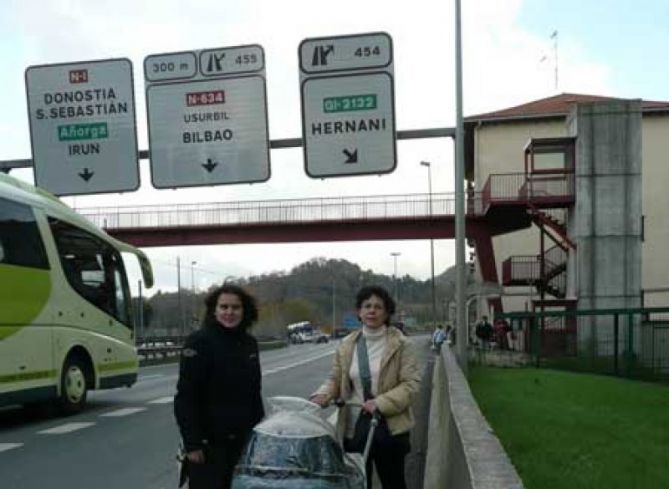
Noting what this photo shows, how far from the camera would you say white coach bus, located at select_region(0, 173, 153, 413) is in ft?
43.0

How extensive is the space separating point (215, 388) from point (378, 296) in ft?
3.70

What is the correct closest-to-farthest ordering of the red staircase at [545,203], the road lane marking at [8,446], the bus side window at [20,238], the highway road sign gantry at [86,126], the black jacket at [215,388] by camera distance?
the black jacket at [215,388] → the road lane marking at [8,446] → the bus side window at [20,238] → the highway road sign gantry at [86,126] → the red staircase at [545,203]

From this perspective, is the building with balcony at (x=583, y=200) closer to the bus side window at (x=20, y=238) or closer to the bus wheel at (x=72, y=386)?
the bus wheel at (x=72, y=386)

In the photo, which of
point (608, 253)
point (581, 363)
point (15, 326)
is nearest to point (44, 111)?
point (15, 326)

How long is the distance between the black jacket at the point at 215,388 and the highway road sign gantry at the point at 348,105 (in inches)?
420

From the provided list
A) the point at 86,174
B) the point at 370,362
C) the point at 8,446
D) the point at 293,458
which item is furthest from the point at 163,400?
the point at 293,458

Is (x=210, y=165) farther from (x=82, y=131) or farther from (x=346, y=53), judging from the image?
(x=346, y=53)

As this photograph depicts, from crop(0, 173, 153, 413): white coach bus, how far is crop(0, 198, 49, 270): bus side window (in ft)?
0.05

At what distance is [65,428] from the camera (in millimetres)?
13328

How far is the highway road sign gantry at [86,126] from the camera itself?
16984 millimetres

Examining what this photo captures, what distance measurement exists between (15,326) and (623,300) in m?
21.7

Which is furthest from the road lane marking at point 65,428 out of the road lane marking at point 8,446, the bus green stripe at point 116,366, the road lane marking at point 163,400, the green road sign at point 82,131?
the green road sign at point 82,131

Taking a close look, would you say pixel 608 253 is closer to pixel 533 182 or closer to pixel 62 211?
pixel 533 182

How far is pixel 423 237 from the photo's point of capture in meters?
45.1
